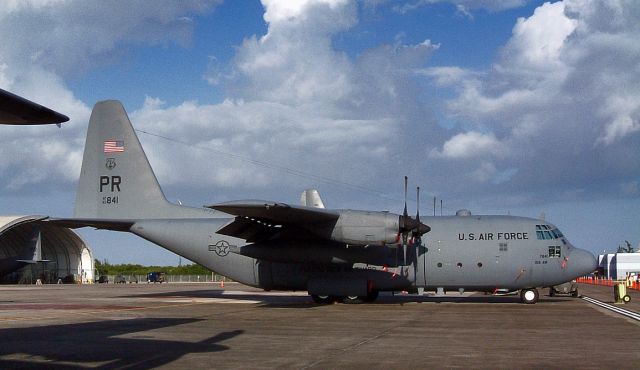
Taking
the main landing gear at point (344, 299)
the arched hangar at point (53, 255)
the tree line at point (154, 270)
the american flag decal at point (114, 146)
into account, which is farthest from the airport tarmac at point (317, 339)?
the tree line at point (154, 270)

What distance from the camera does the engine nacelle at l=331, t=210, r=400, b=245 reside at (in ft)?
81.9

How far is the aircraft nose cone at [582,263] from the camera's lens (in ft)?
89.3

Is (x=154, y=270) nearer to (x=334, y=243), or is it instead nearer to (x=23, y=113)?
(x=334, y=243)

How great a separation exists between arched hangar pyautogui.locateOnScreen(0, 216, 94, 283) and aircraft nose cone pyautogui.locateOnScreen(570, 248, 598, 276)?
55496 mm

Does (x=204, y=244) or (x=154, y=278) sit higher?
(x=204, y=244)

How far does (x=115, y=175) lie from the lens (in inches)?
1200

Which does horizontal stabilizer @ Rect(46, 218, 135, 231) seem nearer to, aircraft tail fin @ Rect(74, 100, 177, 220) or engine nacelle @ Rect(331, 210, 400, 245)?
aircraft tail fin @ Rect(74, 100, 177, 220)

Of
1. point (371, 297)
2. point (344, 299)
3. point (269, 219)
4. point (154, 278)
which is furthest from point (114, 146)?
point (154, 278)

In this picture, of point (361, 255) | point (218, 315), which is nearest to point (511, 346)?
point (218, 315)

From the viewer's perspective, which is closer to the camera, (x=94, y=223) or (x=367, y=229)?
(x=367, y=229)

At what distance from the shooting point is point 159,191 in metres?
30.4

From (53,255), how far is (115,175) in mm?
50217

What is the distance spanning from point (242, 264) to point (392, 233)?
7510mm

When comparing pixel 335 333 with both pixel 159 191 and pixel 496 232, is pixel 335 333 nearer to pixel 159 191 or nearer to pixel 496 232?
pixel 496 232
